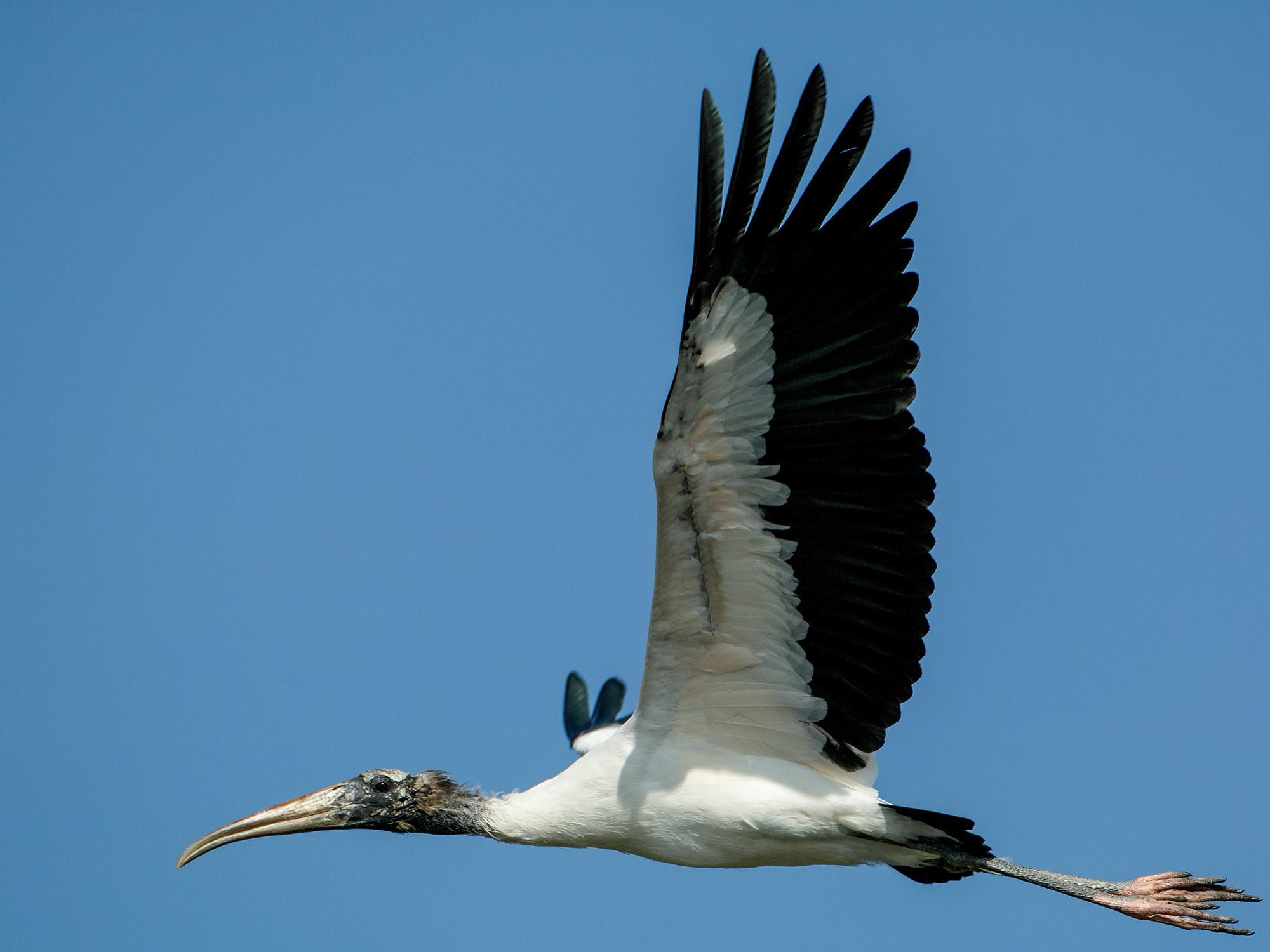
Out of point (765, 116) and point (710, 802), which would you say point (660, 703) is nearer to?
point (710, 802)

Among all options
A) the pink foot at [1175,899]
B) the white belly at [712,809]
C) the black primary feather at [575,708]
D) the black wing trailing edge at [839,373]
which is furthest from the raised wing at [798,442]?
the black primary feather at [575,708]

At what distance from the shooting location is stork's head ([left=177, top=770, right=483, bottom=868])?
892 centimetres

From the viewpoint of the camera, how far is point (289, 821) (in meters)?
9.04

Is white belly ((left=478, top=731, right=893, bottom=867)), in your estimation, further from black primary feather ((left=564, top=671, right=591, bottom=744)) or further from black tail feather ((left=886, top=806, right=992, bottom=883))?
black primary feather ((left=564, top=671, right=591, bottom=744))

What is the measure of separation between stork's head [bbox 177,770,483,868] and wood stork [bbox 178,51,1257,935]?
0.25 m

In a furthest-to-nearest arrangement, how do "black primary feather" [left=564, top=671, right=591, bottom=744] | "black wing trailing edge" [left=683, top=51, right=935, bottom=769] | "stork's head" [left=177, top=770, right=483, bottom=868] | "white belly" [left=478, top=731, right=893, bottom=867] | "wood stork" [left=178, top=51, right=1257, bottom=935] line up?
1. "black primary feather" [left=564, top=671, right=591, bottom=744]
2. "stork's head" [left=177, top=770, right=483, bottom=868]
3. "white belly" [left=478, top=731, right=893, bottom=867]
4. "wood stork" [left=178, top=51, right=1257, bottom=935]
5. "black wing trailing edge" [left=683, top=51, right=935, bottom=769]

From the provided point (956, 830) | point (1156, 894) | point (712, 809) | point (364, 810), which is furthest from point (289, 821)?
point (1156, 894)

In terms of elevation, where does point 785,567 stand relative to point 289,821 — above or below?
above

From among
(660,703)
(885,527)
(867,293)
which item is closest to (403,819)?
(660,703)

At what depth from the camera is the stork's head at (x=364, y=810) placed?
8.92 m

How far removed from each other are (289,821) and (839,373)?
14.6ft

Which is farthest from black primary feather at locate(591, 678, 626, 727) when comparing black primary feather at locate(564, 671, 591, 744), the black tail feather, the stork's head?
the black tail feather

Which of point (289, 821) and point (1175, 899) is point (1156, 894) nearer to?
point (1175, 899)

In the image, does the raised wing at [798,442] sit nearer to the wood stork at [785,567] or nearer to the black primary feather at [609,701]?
the wood stork at [785,567]
